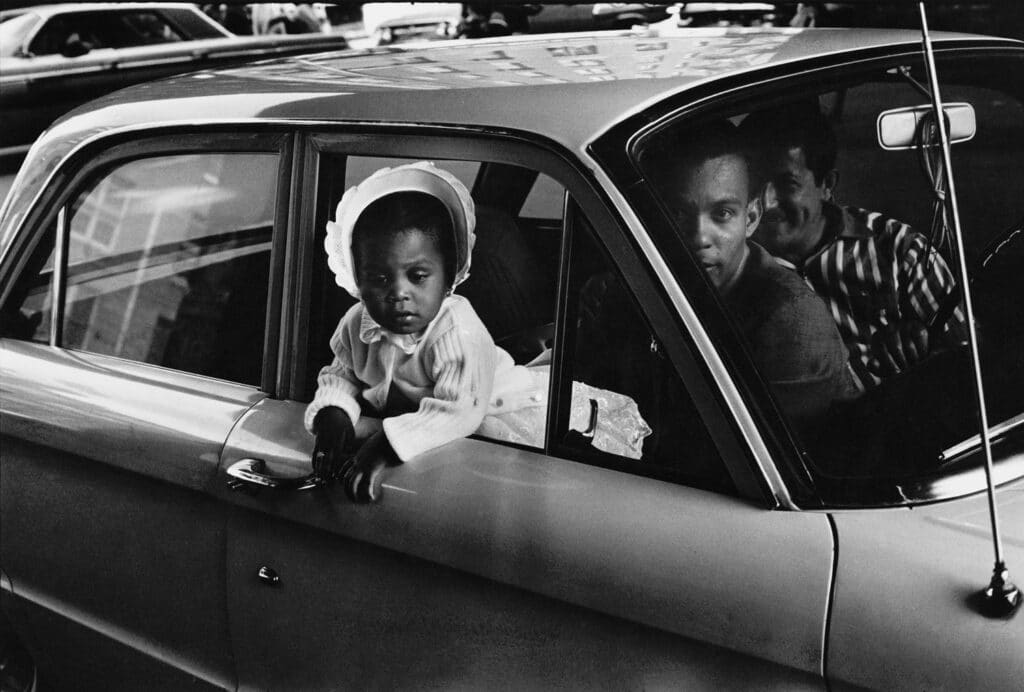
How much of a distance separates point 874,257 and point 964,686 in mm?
832

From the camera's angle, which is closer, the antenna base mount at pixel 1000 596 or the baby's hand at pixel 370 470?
the antenna base mount at pixel 1000 596

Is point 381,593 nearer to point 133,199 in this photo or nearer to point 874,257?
point 874,257

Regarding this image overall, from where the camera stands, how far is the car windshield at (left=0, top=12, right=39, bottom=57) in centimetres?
541

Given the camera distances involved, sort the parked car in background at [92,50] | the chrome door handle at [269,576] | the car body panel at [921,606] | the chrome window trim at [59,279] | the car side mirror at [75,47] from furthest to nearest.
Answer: the car side mirror at [75,47] → the parked car in background at [92,50] → the chrome window trim at [59,279] → the chrome door handle at [269,576] → the car body panel at [921,606]

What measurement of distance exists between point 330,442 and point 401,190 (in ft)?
1.54

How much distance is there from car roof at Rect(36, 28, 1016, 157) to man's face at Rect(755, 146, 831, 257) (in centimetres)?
18

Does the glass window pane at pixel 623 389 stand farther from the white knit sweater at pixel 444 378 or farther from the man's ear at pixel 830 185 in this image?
the man's ear at pixel 830 185

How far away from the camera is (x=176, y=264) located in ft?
7.94

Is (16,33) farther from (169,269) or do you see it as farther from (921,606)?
(921,606)

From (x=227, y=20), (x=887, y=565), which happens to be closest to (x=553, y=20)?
(x=887, y=565)

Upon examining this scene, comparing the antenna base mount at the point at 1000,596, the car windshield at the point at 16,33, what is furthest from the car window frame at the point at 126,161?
the car windshield at the point at 16,33

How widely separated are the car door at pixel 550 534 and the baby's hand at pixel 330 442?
1.2 inches

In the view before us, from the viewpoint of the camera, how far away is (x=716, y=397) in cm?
151

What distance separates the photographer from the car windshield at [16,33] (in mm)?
5406
